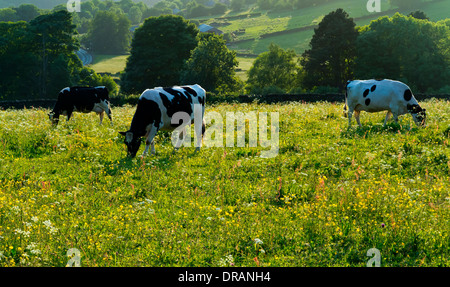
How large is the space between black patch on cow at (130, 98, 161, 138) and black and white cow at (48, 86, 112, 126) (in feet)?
27.2

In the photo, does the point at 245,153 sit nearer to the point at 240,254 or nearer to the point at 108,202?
the point at 108,202

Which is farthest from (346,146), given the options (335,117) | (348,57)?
(348,57)

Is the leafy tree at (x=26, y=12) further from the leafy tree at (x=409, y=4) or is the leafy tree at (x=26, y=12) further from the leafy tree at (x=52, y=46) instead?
the leafy tree at (x=409, y=4)

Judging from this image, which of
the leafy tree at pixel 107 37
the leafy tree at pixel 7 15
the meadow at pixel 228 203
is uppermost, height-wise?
the leafy tree at pixel 7 15

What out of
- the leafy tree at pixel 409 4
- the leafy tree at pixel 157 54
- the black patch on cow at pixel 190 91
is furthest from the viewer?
the leafy tree at pixel 409 4

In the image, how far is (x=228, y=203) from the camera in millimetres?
8930

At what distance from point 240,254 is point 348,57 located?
5888cm

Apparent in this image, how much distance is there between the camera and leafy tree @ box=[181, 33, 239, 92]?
179ft

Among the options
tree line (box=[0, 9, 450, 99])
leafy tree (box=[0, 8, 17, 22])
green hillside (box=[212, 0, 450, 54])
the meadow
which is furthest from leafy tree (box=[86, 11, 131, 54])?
the meadow

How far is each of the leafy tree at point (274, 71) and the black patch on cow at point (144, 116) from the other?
55.0 metres

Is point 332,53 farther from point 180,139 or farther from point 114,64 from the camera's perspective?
point 114,64

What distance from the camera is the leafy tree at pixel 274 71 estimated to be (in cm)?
6888

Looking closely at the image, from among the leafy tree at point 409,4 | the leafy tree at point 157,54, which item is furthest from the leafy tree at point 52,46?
the leafy tree at point 409,4

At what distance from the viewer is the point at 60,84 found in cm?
6244
